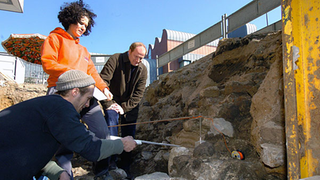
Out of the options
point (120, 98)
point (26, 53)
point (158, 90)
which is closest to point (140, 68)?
point (120, 98)

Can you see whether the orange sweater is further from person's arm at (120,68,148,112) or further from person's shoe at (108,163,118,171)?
person's shoe at (108,163,118,171)

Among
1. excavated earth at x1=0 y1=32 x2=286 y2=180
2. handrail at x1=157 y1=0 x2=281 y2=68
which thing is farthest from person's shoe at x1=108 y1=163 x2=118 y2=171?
handrail at x1=157 y1=0 x2=281 y2=68

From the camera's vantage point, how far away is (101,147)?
1.58m

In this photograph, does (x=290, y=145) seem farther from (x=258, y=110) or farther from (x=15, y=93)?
(x=15, y=93)

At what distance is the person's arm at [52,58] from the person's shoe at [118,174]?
1585 millimetres

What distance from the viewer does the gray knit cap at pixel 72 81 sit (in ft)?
5.16

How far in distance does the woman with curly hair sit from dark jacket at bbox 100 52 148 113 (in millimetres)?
336

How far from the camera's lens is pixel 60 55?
2352mm

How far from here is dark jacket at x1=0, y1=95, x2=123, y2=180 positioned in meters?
1.20

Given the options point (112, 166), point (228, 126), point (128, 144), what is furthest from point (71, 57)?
point (228, 126)

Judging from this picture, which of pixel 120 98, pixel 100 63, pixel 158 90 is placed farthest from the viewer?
pixel 100 63

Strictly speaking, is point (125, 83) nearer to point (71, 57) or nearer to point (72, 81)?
point (71, 57)

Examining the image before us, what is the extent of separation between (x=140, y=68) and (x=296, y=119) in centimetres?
220

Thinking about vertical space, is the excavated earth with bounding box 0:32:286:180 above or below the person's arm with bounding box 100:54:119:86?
below
